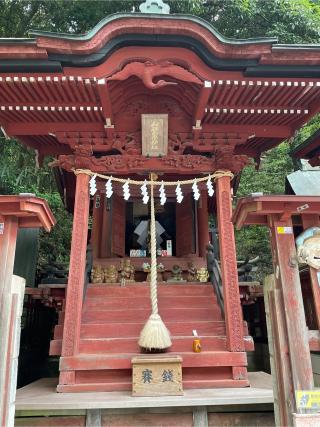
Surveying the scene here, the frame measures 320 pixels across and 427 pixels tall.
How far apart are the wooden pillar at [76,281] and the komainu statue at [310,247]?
129 inches

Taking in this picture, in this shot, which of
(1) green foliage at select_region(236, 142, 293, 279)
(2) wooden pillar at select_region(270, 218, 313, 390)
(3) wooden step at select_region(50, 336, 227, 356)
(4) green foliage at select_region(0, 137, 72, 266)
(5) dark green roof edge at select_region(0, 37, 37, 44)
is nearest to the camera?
(2) wooden pillar at select_region(270, 218, 313, 390)

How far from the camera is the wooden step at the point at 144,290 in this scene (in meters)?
6.18

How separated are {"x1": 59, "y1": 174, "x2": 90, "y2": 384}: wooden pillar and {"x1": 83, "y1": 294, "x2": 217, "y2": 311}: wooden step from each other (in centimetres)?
83

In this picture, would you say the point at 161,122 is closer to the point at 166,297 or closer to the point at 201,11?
the point at 166,297

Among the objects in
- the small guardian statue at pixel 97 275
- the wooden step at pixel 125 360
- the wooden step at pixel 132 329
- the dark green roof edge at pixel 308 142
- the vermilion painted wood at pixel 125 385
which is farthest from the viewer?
the small guardian statue at pixel 97 275

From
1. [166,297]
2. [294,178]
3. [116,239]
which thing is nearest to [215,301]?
[166,297]

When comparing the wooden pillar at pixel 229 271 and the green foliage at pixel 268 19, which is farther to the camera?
the green foliage at pixel 268 19

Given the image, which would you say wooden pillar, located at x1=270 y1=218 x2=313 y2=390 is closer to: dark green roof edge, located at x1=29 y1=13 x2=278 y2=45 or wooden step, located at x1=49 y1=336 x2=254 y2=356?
wooden step, located at x1=49 y1=336 x2=254 y2=356

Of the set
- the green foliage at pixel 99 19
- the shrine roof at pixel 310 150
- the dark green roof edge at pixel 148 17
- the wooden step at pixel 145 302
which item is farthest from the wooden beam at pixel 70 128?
the green foliage at pixel 99 19

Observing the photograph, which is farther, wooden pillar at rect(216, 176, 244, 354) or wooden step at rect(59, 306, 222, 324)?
wooden step at rect(59, 306, 222, 324)

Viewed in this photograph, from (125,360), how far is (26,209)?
2.69 meters

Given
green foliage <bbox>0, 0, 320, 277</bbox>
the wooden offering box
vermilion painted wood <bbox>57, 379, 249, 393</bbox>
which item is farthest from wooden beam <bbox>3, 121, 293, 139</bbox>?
green foliage <bbox>0, 0, 320, 277</bbox>

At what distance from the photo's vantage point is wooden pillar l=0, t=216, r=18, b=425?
9.50ft

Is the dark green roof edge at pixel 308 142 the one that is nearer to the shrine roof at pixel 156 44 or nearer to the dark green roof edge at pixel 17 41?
the shrine roof at pixel 156 44
